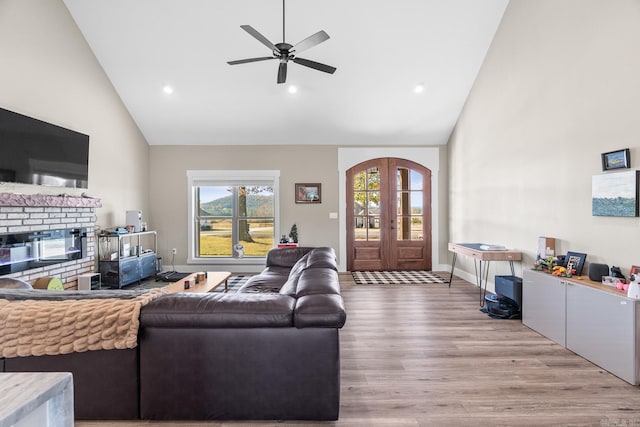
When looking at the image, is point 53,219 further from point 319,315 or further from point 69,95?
point 319,315

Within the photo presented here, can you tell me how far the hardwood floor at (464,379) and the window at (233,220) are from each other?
142 inches

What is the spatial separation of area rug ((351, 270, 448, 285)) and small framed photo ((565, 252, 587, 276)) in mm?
2619

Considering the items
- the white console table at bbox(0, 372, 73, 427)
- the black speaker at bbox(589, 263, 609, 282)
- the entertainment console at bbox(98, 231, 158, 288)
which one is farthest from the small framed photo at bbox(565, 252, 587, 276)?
the entertainment console at bbox(98, 231, 158, 288)

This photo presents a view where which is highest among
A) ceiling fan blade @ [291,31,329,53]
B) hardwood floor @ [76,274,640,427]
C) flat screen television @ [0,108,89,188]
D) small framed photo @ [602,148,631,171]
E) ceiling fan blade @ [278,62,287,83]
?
ceiling fan blade @ [291,31,329,53]

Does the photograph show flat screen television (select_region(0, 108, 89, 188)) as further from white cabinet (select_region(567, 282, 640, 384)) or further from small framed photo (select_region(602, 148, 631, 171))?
small framed photo (select_region(602, 148, 631, 171))

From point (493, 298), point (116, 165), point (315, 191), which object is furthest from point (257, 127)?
point (493, 298)

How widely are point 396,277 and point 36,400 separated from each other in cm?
588

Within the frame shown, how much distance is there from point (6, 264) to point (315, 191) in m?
4.70

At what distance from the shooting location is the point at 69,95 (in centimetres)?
481

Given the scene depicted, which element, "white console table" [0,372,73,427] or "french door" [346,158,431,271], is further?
"french door" [346,158,431,271]

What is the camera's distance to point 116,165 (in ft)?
19.3

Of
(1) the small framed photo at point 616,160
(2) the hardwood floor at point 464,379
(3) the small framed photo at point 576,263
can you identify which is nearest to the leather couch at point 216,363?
(2) the hardwood floor at point 464,379

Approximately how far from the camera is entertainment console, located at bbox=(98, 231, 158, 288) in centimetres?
529

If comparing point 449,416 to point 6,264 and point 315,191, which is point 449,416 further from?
point 315,191
